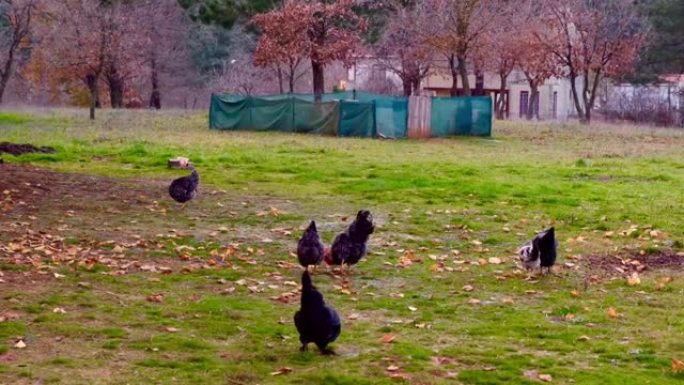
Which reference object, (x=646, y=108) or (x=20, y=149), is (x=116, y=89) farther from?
(x=20, y=149)

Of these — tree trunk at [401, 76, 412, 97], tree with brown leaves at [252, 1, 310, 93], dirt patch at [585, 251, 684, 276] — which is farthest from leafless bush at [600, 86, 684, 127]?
dirt patch at [585, 251, 684, 276]

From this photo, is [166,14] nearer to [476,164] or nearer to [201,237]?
[476,164]

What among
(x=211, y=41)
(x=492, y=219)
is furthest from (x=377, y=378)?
(x=211, y=41)

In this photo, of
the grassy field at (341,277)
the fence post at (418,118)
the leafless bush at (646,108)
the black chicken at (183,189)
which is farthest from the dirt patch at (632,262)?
the leafless bush at (646,108)

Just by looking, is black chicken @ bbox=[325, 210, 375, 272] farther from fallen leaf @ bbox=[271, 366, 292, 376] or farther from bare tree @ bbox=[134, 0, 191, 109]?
bare tree @ bbox=[134, 0, 191, 109]

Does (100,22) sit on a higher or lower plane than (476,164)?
higher

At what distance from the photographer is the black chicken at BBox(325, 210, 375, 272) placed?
9.34 m

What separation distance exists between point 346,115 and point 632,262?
70.9 feet

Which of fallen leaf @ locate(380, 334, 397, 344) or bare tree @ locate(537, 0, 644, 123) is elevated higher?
bare tree @ locate(537, 0, 644, 123)

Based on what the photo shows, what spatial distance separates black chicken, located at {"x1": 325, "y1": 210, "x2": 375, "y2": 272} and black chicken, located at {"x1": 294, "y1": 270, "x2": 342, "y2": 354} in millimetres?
2861

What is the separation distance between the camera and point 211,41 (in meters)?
58.0

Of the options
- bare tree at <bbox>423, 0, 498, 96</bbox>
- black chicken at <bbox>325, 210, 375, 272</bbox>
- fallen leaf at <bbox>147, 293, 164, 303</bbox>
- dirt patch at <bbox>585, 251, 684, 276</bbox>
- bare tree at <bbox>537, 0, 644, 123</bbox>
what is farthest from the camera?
bare tree at <bbox>537, 0, 644, 123</bbox>

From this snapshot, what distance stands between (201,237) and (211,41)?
47884 mm

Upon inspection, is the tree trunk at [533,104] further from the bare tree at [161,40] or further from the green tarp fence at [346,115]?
the bare tree at [161,40]
